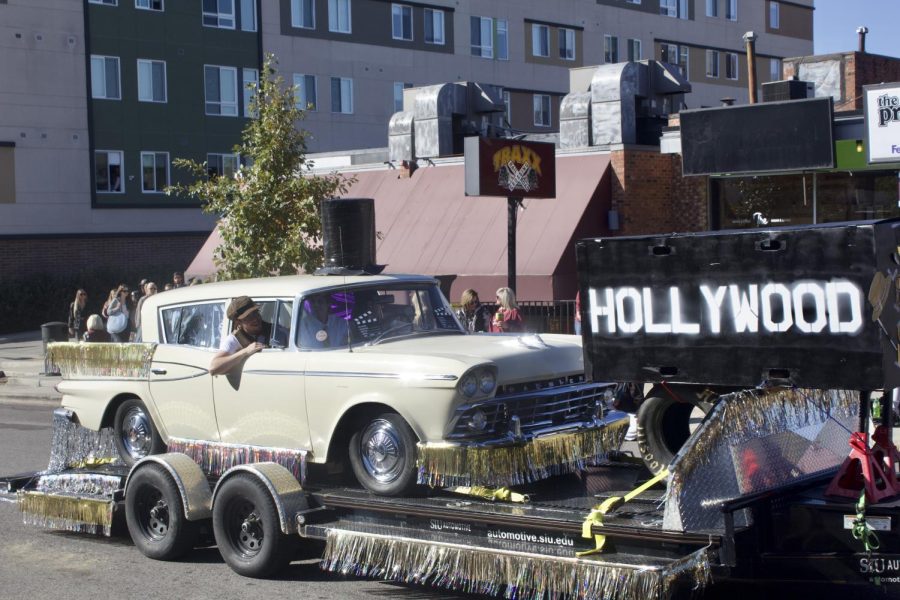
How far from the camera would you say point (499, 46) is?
168ft

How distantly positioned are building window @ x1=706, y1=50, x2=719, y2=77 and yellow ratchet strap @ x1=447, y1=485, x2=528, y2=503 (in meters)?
55.0

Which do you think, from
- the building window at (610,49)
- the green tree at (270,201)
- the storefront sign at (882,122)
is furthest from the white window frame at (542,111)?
the green tree at (270,201)

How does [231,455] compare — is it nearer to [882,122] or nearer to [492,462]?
[492,462]

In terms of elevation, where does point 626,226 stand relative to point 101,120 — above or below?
below

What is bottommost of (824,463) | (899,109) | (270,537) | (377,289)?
(270,537)

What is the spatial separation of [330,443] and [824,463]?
121 inches

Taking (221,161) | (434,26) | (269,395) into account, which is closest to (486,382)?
(269,395)

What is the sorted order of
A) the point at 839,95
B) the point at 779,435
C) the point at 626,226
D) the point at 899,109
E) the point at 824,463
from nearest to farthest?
the point at 779,435 → the point at 824,463 → the point at 899,109 → the point at 626,226 → the point at 839,95

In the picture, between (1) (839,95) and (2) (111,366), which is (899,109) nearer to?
(1) (839,95)

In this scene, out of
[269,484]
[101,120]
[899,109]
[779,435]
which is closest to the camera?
[779,435]

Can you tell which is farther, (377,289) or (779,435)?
(377,289)

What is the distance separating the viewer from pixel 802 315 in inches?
224

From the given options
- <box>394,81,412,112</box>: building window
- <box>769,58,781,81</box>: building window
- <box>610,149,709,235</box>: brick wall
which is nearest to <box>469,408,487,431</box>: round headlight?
<box>610,149,709,235</box>: brick wall

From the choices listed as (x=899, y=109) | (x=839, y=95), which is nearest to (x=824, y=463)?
(x=899, y=109)
